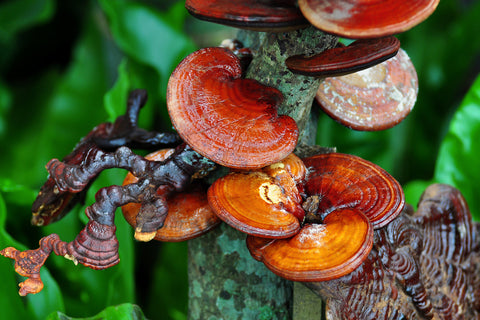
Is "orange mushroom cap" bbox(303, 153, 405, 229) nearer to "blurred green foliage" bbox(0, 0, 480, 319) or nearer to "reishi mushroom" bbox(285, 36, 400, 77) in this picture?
"reishi mushroom" bbox(285, 36, 400, 77)

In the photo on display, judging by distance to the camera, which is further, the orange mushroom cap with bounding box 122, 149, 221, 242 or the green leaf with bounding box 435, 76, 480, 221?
the green leaf with bounding box 435, 76, 480, 221

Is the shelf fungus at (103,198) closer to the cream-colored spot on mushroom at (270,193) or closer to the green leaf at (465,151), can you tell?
the cream-colored spot on mushroom at (270,193)

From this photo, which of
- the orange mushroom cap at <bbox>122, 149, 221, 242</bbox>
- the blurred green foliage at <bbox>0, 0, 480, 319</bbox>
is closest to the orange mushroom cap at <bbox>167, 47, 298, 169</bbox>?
the orange mushroom cap at <bbox>122, 149, 221, 242</bbox>

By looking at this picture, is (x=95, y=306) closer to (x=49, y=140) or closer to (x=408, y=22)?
(x=49, y=140)

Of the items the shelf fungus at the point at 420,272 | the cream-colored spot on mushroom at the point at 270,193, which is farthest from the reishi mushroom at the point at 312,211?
the shelf fungus at the point at 420,272

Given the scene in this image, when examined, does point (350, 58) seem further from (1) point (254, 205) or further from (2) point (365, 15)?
(1) point (254, 205)

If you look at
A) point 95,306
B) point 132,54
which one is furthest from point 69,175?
point 132,54
